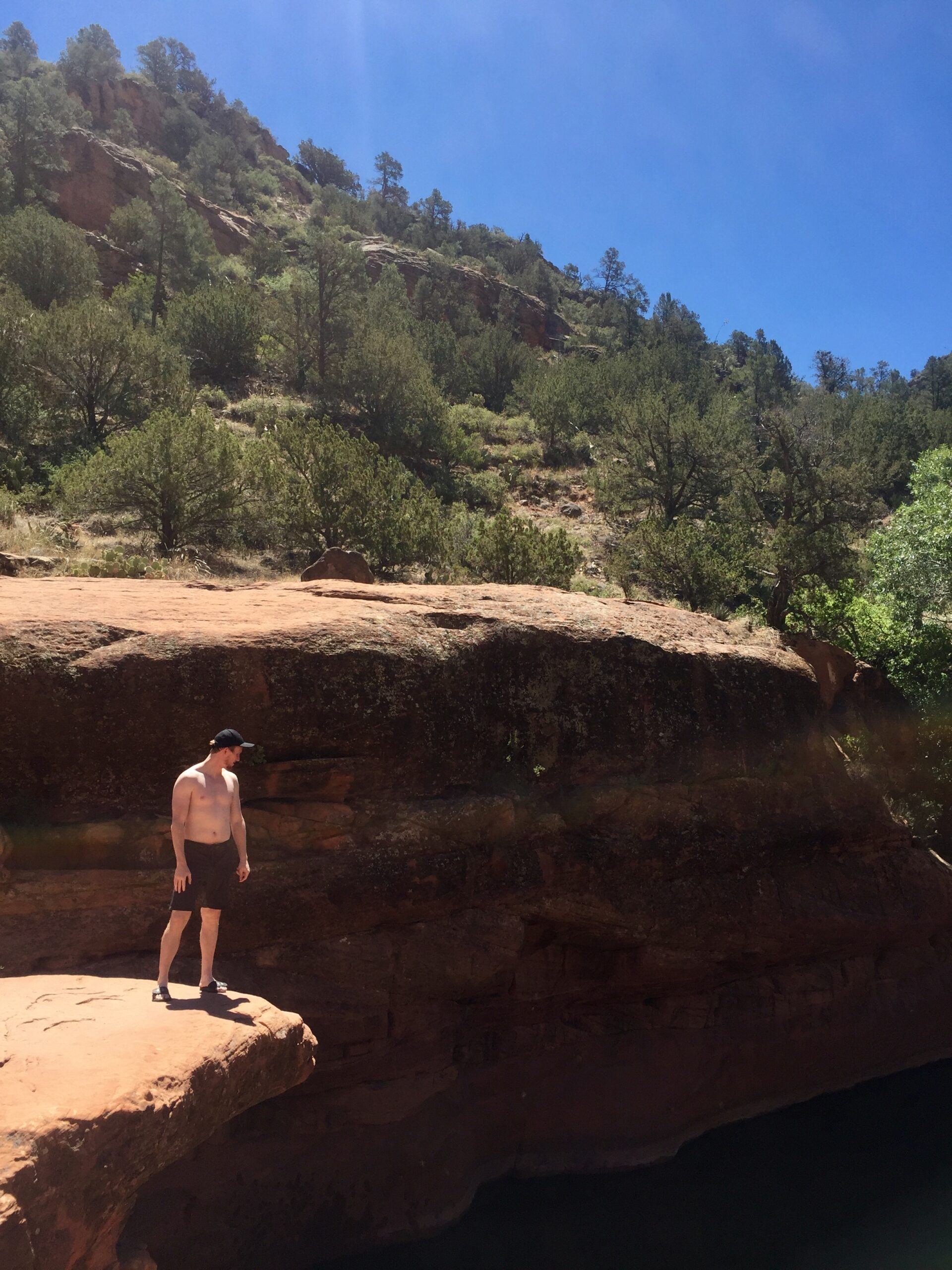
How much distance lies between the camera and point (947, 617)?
659 inches

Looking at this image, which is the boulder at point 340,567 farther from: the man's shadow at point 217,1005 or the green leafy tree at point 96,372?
the green leafy tree at point 96,372

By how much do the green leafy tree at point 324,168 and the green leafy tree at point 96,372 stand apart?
73358 millimetres

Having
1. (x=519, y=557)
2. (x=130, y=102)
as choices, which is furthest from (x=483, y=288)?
(x=519, y=557)

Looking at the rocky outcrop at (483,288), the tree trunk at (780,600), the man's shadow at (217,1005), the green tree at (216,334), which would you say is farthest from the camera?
the rocky outcrop at (483,288)

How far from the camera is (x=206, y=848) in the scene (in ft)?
19.9

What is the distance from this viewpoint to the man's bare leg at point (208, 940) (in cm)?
610

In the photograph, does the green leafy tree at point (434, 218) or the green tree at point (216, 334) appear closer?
the green tree at point (216, 334)

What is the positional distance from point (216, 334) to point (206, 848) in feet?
118

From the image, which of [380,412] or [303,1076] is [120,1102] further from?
[380,412]

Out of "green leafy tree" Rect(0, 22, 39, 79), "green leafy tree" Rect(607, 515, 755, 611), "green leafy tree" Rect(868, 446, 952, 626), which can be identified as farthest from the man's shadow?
"green leafy tree" Rect(0, 22, 39, 79)

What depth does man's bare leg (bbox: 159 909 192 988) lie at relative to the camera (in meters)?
5.90

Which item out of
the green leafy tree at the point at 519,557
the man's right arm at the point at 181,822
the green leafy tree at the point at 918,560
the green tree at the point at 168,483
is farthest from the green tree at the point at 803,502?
the man's right arm at the point at 181,822

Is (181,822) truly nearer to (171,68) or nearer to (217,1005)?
(217,1005)

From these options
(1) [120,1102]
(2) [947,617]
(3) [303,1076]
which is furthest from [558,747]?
(2) [947,617]
